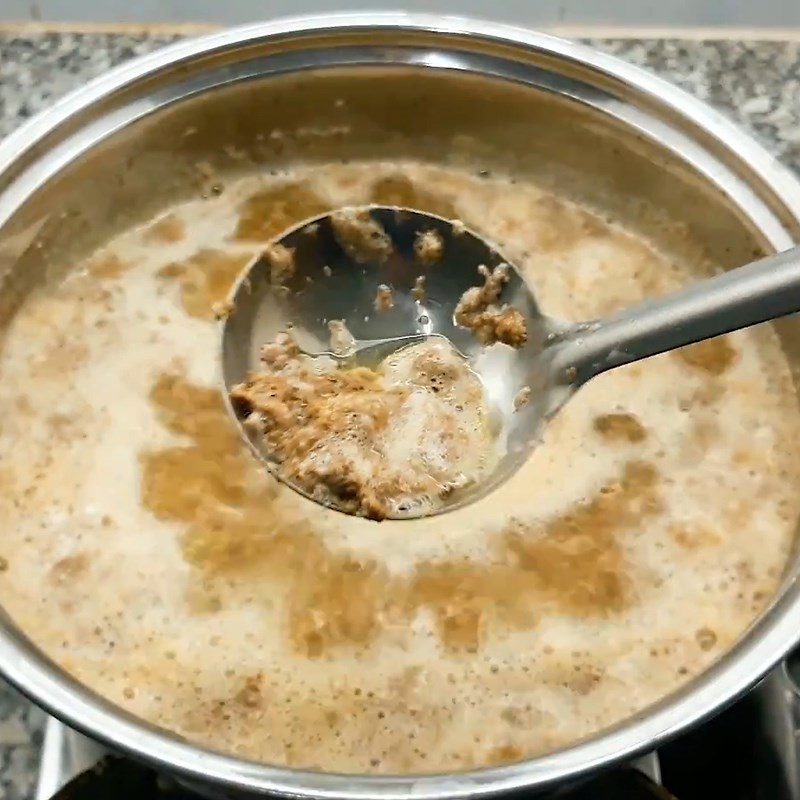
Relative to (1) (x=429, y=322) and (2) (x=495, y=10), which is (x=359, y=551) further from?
Result: (2) (x=495, y=10)

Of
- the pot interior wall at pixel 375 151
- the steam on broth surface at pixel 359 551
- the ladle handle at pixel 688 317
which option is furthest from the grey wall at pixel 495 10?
the ladle handle at pixel 688 317

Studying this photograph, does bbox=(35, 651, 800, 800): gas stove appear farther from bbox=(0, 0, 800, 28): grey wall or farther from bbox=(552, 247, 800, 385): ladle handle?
bbox=(0, 0, 800, 28): grey wall

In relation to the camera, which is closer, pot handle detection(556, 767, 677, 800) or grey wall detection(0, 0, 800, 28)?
pot handle detection(556, 767, 677, 800)

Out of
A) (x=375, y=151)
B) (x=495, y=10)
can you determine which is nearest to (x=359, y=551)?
(x=375, y=151)

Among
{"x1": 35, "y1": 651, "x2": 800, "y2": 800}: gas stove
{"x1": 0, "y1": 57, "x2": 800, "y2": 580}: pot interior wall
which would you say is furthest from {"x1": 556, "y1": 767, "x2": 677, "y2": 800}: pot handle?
{"x1": 0, "y1": 57, "x2": 800, "y2": 580}: pot interior wall

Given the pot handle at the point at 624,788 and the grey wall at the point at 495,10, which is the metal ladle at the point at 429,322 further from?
the grey wall at the point at 495,10

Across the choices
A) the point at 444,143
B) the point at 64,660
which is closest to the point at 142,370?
the point at 64,660
